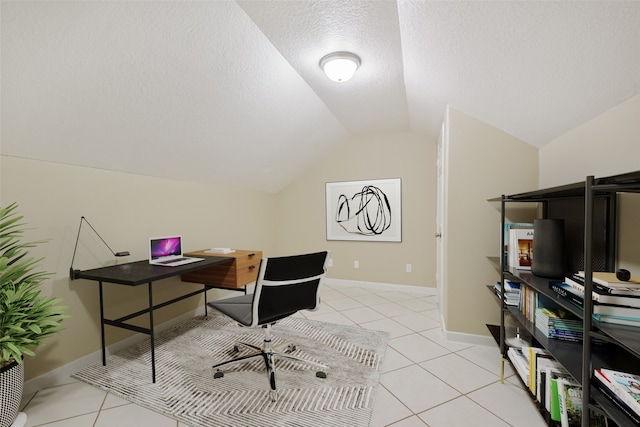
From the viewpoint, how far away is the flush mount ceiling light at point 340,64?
2025mm

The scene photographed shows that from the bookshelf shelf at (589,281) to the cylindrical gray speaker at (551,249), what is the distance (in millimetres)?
65

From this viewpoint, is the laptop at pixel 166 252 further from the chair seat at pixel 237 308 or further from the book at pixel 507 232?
the book at pixel 507 232

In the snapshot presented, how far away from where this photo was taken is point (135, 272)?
2037 mm

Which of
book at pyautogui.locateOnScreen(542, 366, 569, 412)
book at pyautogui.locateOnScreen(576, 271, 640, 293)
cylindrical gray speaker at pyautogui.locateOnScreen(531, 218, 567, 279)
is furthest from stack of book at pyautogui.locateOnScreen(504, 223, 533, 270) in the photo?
book at pyautogui.locateOnScreen(576, 271, 640, 293)

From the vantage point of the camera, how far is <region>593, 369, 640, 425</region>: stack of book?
0.89m

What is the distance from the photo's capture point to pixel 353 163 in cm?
434

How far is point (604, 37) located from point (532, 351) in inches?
62.1

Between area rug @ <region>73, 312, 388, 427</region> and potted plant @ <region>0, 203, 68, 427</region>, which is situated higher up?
potted plant @ <region>0, 203, 68, 427</region>

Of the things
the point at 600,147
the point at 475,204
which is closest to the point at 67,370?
the point at 475,204

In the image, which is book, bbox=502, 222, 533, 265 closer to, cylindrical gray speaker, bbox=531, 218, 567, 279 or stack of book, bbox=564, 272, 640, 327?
cylindrical gray speaker, bbox=531, 218, 567, 279

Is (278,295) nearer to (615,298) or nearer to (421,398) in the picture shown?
(421,398)

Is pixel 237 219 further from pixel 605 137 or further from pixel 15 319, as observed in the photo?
pixel 605 137

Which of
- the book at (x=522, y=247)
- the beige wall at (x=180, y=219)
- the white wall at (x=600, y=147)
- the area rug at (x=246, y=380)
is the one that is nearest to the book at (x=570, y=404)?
the book at (x=522, y=247)

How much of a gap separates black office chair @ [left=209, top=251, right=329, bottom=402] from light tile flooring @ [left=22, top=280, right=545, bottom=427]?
0.51m
